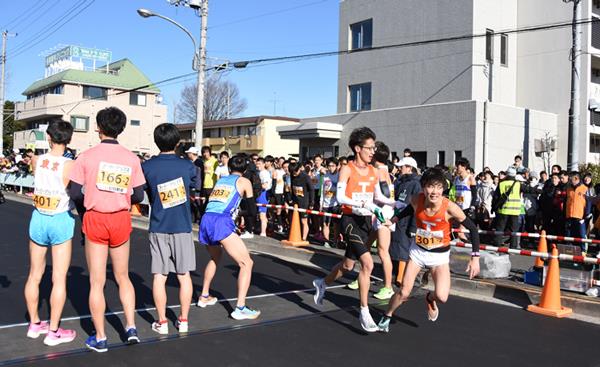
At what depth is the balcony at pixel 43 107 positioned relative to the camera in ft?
177

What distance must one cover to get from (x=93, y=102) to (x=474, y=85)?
41763mm

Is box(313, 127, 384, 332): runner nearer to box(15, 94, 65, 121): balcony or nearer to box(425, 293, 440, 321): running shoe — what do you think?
box(425, 293, 440, 321): running shoe

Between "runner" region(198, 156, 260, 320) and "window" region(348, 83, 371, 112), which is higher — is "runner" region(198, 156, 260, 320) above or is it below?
below

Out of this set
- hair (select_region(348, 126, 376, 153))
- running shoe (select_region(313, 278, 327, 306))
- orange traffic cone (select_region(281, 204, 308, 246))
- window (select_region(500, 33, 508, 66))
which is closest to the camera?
hair (select_region(348, 126, 376, 153))

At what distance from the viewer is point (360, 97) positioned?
1155 inches

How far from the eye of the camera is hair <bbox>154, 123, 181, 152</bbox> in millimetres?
5438

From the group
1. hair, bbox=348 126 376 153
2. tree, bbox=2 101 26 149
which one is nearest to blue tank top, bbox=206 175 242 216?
hair, bbox=348 126 376 153

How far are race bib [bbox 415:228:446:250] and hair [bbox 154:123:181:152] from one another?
268cm

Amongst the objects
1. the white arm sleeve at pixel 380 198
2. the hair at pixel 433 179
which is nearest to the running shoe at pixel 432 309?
the white arm sleeve at pixel 380 198

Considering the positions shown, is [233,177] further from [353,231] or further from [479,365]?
[479,365]

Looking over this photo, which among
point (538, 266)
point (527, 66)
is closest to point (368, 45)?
point (527, 66)

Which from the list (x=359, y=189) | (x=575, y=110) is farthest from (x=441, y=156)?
(x=359, y=189)

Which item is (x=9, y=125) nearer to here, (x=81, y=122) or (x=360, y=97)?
(x=81, y=122)

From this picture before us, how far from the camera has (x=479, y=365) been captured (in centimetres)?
498
